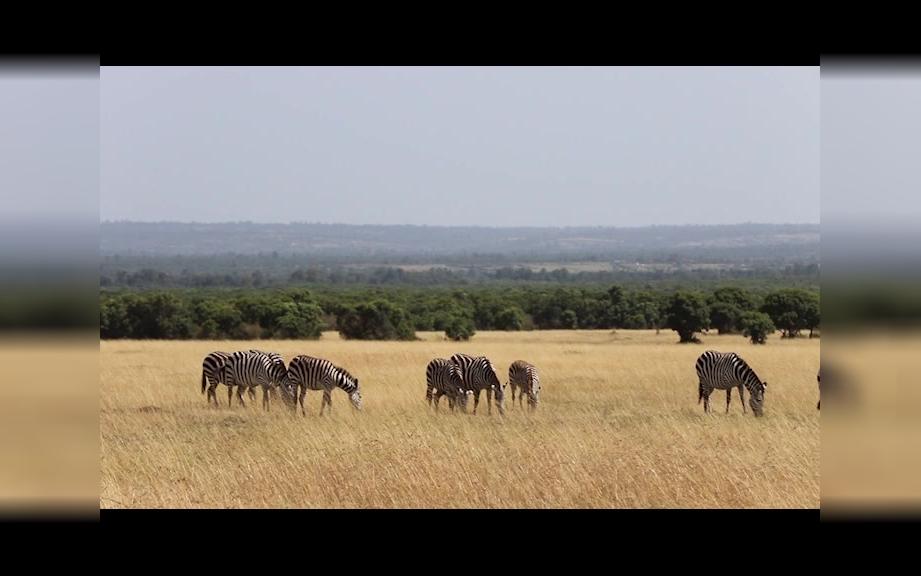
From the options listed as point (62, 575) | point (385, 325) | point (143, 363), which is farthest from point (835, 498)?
point (385, 325)

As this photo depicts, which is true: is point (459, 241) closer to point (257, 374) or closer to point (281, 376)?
point (257, 374)

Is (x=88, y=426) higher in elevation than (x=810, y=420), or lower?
higher

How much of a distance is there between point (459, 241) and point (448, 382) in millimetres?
154040

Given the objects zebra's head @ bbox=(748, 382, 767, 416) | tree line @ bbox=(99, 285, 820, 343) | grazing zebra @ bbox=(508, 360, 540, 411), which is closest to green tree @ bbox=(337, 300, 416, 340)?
tree line @ bbox=(99, 285, 820, 343)

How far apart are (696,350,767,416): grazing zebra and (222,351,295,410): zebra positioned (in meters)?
6.19

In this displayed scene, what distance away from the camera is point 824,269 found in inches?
175

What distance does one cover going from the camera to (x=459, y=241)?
16875cm

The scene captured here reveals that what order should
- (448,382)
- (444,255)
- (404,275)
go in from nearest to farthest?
1. (448,382)
2. (404,275)
3. (444,255)

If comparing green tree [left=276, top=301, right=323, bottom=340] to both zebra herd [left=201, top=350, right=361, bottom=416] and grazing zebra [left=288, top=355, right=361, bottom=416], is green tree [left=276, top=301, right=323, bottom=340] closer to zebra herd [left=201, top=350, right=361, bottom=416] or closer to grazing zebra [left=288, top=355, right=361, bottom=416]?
zebra herd [left=201, top=350, right=361, bottom=416]

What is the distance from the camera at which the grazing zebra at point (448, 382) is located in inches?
585

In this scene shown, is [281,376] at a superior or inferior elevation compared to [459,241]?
inferior

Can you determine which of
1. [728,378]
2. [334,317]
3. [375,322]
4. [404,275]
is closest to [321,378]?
[728,378]
